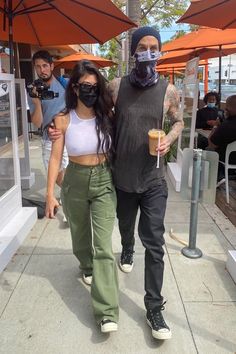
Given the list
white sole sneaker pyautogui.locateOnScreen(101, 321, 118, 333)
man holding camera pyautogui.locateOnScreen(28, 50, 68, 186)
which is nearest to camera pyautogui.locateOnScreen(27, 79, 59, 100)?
man holding camera pyautogui.locateOnScreen(28, 50, 68, 186)

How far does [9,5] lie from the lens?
4.61m

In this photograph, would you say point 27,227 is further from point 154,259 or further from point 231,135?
point 231,135

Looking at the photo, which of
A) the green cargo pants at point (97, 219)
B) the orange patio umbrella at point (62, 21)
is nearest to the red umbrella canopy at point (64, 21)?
the orange patio umbrella at point (62, 21)

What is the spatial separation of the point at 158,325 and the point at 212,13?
12.4ft

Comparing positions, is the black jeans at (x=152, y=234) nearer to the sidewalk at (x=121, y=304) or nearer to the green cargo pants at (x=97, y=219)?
the green cargo pants at (x=97, y=219)

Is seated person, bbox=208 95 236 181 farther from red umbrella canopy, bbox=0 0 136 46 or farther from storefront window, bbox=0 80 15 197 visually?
storefront window, bbox=0 80 15 197

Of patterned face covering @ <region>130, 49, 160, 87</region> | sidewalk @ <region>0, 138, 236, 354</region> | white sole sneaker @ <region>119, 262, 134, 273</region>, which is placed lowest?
sidewalk @ <region>0, 138, 236, 354</region>

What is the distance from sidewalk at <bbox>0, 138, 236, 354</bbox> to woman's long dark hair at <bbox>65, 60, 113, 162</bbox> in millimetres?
1228

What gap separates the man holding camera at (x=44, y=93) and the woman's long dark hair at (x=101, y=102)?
5.03 ft

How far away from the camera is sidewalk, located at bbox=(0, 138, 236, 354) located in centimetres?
255

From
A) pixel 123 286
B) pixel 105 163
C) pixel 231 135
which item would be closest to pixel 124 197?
pixel 105 163

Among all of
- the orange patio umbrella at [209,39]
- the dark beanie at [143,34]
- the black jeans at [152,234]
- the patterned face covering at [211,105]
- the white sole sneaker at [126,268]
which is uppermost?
the orange patio umbrella at [209,39]

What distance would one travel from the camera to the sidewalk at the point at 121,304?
2547 mm

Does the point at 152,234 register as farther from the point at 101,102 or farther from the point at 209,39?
the point at 209,39
